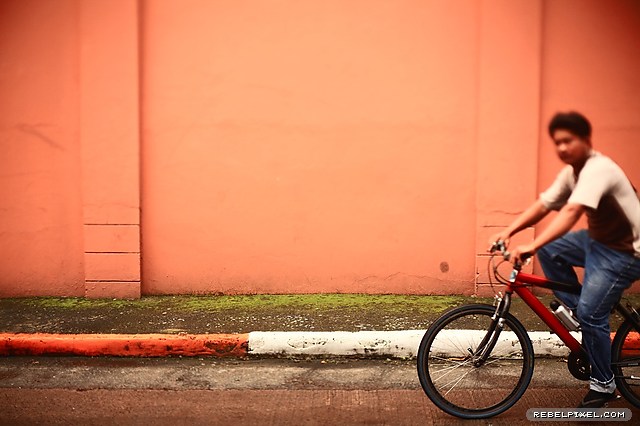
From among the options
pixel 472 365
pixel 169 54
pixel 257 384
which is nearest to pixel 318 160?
pixel 169 54

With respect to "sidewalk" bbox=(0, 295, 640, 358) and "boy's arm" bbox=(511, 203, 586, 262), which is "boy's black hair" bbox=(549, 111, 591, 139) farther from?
"sidewalk" bbox=(0, 295, 640, 358)

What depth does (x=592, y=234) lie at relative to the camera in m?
4.27

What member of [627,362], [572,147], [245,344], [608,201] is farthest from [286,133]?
[627,362]

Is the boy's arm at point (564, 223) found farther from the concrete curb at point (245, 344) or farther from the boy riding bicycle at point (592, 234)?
the concrete curb at point (245, 344)

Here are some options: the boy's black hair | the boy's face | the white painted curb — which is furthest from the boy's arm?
the white painted curb

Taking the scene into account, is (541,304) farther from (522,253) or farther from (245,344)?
(245,344)

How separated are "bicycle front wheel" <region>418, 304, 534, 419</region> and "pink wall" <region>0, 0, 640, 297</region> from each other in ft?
8.79

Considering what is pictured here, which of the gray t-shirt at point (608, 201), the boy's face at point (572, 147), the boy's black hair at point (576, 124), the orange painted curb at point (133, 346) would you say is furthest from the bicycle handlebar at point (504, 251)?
the orange painted curb at point (133, 346)

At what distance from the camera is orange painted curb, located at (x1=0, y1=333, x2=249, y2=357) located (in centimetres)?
576

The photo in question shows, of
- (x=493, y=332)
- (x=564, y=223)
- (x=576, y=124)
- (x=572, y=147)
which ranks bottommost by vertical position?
(x=493, y=332)

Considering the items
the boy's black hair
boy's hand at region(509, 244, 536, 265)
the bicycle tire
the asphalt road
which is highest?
the boy's black hair

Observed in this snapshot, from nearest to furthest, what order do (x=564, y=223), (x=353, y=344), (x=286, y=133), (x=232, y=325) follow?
(x=564, y=223)
(x=353, y=344)
(x=232, y=325)
(x=286, y=133)

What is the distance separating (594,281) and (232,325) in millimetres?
3069

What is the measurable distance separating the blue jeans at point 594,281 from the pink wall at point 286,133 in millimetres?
2683
